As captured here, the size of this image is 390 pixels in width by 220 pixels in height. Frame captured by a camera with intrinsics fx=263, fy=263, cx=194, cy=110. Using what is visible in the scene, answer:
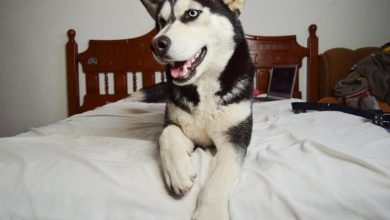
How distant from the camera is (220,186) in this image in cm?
61

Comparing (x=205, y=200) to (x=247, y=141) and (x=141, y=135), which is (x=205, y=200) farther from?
(x=141, y=135)

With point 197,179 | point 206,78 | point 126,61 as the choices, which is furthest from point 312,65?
point 197,179

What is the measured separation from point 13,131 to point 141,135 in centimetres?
212

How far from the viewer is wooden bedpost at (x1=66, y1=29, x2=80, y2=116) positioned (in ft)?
7.70

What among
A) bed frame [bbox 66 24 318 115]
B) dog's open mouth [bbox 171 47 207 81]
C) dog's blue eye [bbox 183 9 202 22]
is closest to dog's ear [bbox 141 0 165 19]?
dog's blue eye [bbox 183 9 202 22]

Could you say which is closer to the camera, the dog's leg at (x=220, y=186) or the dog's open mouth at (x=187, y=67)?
the dog's leg at (x=220, y=186)

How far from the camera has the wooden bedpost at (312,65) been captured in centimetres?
237

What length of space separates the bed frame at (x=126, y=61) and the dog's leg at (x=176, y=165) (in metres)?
1.74

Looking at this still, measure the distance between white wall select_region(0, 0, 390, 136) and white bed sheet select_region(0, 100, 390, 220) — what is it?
1.79 meters

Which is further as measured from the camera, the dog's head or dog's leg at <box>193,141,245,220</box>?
the dog's head

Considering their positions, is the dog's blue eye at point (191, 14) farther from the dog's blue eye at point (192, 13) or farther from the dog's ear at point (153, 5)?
the dog's ear at point (153, 5)

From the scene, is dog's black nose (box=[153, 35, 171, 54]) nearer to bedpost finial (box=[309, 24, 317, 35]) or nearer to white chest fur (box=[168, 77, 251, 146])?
white chest fur (box=[168, 77, 251, 146])

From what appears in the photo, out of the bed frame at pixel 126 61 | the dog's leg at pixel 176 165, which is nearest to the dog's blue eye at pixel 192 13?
the dog's leg at pixel 176 165

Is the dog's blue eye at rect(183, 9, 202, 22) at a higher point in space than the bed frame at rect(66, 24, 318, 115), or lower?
higher
